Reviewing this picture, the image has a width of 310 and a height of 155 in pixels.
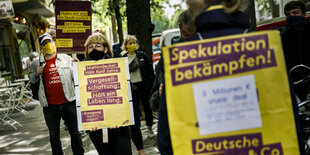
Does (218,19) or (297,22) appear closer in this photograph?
(218,19)

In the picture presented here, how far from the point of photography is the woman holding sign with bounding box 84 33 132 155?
3541 mm

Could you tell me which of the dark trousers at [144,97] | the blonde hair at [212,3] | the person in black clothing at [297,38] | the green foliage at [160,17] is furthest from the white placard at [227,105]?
the green foliage at [160,17]

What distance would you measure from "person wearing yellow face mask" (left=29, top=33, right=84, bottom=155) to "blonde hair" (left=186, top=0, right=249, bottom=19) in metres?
3.19

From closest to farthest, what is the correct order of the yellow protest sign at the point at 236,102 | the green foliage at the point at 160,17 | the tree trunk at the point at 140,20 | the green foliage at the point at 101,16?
the yellow protest sign at the point at 236,102 → the tree trunk at the point at 140,20 → the green foliage at the point at 160,17 → the green foliage at the point at 101,16

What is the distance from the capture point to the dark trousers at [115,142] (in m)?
3.53

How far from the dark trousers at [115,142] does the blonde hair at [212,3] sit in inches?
79.6

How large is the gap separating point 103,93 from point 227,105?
6.97 ft

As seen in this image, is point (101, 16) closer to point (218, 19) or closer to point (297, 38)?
point (297, 38)

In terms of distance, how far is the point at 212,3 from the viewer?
5.75ft

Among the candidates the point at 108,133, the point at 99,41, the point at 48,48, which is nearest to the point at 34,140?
the point at 48,48

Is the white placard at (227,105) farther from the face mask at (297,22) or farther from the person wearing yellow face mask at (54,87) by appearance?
the person wearing yellow face mask at (54,87)

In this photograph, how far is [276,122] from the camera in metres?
1.66

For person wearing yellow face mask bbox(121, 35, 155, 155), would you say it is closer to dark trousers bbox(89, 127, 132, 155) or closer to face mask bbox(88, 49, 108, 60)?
face mask bbox(88, 49, 108, 60)

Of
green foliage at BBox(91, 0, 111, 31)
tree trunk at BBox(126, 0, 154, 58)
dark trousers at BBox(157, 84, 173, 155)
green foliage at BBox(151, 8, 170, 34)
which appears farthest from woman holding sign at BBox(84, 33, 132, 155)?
green foliage at BBox(91, 0, 111, 31)
